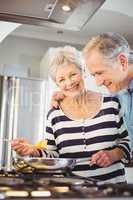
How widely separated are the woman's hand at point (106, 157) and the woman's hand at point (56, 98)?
1.81ft

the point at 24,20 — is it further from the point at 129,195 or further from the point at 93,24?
the point at 93,24

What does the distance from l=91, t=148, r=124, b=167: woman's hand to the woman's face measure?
0.53 m

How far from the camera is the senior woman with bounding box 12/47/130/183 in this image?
188 cm

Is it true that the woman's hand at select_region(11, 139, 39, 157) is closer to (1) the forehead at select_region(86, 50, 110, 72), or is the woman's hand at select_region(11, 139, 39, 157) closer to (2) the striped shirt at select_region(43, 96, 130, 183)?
(2) the striped shirt at select_region(43, 96, 130, 183)

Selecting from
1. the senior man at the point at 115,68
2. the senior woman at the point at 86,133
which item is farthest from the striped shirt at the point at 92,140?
the senior man at the point at 115,68

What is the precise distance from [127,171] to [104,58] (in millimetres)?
783

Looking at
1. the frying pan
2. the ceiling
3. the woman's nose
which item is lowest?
the frying pan

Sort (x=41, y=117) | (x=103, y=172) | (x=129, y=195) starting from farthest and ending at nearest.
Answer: (x=41, y=117), (x=103, y=172), (x=129, y=195)

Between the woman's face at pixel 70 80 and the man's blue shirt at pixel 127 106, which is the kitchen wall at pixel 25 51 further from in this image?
the man's blue shirt at pixel 127 106

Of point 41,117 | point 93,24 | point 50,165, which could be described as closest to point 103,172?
point 50,165

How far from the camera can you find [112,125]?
1.98 metres

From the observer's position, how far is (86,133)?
6.56 feet

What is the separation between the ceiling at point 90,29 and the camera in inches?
100.0

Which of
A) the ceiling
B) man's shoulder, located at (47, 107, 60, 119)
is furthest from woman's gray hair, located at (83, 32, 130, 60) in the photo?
man's shoulder, located at (47, 107, 60, 119)
